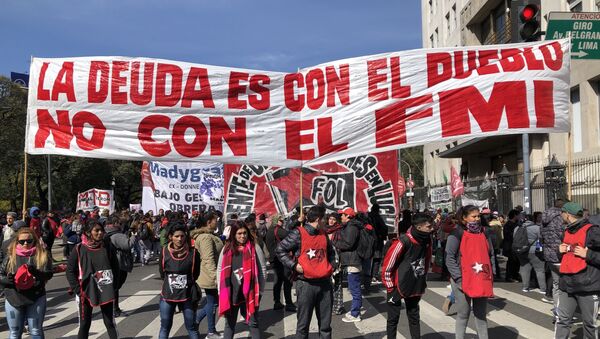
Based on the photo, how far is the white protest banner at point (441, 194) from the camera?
2604 cm

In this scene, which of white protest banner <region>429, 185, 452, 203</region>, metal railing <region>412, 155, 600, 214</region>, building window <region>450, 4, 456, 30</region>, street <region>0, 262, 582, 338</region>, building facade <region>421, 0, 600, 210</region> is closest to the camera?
street <region>0, 262, 582, 338</region>

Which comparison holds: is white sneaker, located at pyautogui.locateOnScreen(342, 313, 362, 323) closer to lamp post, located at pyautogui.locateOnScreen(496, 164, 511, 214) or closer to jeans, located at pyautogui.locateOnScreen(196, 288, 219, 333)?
jeans, located at pyautogui.locateOnScreen(196, 288, 219, 333)

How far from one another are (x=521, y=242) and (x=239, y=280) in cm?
654

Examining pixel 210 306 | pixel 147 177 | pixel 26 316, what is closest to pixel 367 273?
pixel 210 306

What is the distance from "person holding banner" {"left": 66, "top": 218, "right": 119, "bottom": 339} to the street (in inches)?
63.7

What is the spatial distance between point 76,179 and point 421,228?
171 feet

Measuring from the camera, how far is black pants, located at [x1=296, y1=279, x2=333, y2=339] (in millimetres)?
5680

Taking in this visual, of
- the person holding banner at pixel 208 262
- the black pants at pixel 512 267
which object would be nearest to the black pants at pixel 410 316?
the person holding banner at pixel 208 262

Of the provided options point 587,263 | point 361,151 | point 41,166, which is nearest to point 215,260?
point 361,151

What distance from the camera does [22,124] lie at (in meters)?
38.8

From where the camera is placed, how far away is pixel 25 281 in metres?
5.61

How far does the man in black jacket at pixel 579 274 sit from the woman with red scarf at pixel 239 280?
312cm

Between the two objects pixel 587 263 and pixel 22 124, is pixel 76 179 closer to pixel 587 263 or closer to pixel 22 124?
pixel 22 124

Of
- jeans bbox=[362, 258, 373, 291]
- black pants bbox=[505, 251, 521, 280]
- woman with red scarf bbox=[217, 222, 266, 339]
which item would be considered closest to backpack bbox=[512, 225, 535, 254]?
black pants bbox=[505, 251, 521, 280]
